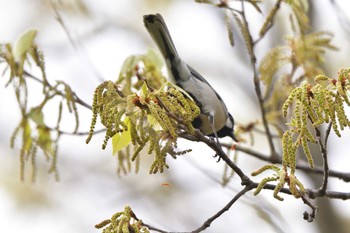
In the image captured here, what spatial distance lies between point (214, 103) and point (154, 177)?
10.3 feet

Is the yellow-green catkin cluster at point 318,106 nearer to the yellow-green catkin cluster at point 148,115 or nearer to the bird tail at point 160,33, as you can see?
the yellow-green catkin cluster at point 148,115

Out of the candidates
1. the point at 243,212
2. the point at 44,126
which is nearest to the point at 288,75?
the point at 44,126

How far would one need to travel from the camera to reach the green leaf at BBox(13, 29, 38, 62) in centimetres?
219

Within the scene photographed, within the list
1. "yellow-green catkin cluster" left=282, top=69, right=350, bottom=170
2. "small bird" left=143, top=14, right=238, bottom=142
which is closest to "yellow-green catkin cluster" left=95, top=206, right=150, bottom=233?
"yellow-green catkin cluster" left=282, top=69, right=350, bottom=170

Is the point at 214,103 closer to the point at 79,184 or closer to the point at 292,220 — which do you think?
the point at 292,220

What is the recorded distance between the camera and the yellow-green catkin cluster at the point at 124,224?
1483 millimetres

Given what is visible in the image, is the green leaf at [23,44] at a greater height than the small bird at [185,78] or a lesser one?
greater

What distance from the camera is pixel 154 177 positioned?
5.54m

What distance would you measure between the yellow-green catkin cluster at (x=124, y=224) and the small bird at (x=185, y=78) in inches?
29.6

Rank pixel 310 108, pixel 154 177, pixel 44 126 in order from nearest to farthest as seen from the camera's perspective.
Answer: pixel 310 108 → pixel 44 126 → pixel 154 177

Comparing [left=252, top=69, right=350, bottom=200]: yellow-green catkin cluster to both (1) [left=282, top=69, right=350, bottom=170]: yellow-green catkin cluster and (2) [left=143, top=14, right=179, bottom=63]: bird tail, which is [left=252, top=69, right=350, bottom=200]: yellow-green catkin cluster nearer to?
(1) [left=282, top=69, right=350, bottom=170]: yellow-green catkin cluster

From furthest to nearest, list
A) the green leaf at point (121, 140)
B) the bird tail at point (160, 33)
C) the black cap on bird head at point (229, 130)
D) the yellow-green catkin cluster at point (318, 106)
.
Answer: the black cap on bird head at point (229, 130) < the bird tail at point (160, 33) < the green leaf at point (121, 140) < the yellow-green catkin cluster at point (318, 106)

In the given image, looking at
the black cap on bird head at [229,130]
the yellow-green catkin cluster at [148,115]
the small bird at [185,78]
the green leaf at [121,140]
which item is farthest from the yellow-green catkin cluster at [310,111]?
the black cap on bird head at [229,130]

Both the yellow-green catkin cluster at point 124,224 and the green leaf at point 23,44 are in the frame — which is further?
the green leaf at point 23,44
